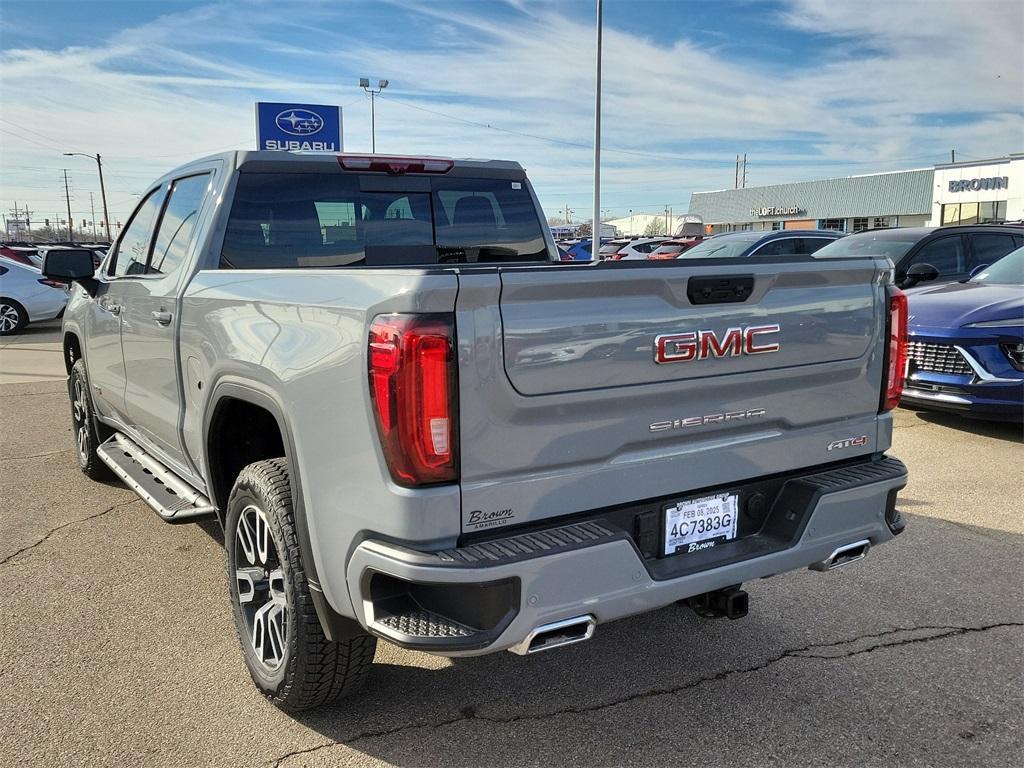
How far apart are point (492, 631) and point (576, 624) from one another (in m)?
0.26

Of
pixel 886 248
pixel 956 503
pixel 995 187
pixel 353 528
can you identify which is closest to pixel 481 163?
pixel 353 528

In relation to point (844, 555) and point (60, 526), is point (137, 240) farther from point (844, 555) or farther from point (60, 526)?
point (844, 555)

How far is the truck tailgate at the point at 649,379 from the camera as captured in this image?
90.3 inches

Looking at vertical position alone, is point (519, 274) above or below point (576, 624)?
above

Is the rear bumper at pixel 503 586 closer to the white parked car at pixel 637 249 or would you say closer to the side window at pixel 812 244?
the side window at pixel 812 244

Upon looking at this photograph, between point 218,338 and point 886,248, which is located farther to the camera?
point 886,248

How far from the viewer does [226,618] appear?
148 inches

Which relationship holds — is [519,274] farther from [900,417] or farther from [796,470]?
[900,417]

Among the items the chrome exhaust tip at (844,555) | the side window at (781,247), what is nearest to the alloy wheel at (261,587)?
the chrome exhaust tip at (844,555)

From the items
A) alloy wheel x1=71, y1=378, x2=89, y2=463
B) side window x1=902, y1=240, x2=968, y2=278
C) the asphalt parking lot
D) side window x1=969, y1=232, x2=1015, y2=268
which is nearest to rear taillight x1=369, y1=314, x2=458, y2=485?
the asphalt parking lot

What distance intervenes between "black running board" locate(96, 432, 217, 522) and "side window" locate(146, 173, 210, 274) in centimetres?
101

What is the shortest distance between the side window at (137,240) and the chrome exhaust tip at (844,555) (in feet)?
11.9

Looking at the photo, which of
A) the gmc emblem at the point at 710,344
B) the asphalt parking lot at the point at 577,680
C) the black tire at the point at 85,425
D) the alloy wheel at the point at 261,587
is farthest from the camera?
the black tire at the point at 85,425

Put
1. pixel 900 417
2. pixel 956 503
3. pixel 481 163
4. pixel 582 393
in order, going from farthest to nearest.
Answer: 1. pixel 900 417
2. pixel 956 503
3. pixel 481 163
4. pixel 582 393
